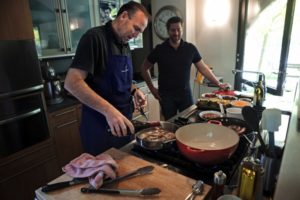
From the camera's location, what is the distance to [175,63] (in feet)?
7.82

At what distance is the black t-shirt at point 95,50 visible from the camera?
1192 millimetres

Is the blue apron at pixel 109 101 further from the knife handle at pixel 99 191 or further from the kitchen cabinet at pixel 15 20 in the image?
the kitchen cabinet at pixel 15 20

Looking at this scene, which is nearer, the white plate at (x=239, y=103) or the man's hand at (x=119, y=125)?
the man's hand at (x=119, y=125)

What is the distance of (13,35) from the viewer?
1.70 meters

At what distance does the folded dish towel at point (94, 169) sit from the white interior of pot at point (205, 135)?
0.32m

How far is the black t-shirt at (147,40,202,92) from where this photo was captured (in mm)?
2385

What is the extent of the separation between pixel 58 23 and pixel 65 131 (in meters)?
1.12

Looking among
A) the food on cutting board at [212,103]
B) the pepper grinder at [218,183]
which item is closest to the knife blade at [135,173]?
the pepper grinder at [218,183]

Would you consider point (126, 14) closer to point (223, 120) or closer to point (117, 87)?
point (117, 87)

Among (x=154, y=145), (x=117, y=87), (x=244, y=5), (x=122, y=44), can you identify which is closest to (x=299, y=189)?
(x=154, y=145)

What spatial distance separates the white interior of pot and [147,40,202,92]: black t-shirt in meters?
1.42

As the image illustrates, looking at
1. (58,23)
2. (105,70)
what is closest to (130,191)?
(105,70)

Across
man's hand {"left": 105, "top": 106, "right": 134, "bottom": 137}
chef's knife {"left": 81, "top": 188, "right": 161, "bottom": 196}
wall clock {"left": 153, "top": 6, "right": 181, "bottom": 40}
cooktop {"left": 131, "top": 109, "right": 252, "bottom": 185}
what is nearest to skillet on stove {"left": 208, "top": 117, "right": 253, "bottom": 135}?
cooktop {"left": 131, "top": 109, "right": 252, "bottom": 185}

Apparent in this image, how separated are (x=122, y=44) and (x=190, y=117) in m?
0.65
